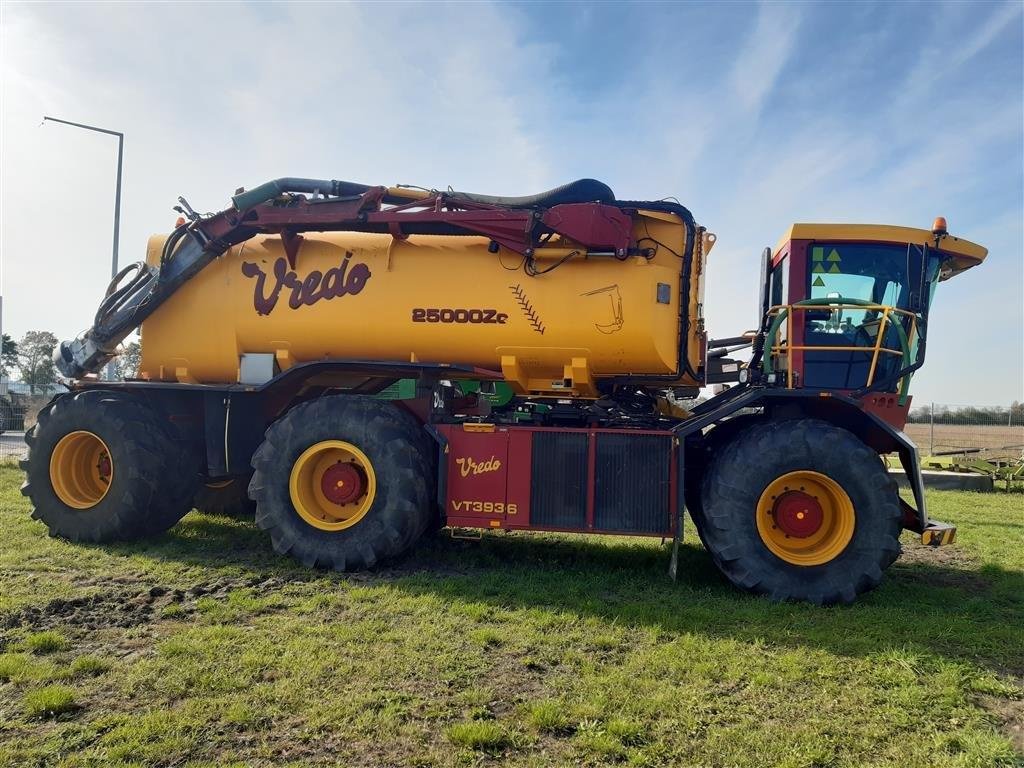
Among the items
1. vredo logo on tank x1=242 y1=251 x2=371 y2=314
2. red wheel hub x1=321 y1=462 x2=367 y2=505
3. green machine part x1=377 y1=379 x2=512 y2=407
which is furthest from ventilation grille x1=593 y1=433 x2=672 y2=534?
vredo logo on tank x1=242 y1=251 x2=371 y2=314

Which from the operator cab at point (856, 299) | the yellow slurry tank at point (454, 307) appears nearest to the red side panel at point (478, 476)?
the yellow slurry tank at point (454, 307)

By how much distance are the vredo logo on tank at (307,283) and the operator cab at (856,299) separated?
4.36 meters

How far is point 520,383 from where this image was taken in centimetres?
722

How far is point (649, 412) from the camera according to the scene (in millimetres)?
7773

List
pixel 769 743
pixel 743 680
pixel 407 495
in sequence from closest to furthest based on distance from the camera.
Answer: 1. pixel 769 743
2. pixel 743 680
3. pixel 407 495

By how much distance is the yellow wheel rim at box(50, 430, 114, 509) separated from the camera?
25.9ft

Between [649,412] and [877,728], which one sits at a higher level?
[649,412]

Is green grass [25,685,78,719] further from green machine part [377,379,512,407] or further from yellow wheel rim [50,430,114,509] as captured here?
yellow wheel rim [50,430,114,509]

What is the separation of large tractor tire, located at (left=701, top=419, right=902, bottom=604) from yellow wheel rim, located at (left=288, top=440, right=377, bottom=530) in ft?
11.2

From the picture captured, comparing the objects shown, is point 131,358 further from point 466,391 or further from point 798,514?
point 798,514

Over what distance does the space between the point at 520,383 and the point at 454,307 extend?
3.44ft

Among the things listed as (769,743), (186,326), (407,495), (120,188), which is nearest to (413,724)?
(769,743)

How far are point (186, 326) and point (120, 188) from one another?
1121 centimetres

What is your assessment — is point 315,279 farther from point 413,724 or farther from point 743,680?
point 743,680
